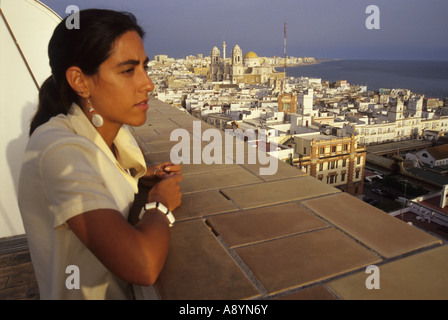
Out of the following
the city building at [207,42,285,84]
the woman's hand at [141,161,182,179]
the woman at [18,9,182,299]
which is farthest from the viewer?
the city building at [207,42,285,84]

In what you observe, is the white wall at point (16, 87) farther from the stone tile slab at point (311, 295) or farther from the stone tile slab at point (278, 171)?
the stone tile slab at point (311, 295)

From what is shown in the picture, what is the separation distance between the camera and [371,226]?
46.9 inches

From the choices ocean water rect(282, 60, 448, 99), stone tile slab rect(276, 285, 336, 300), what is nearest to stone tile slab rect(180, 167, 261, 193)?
stone tile slab rect(276, 285, 336, 300)

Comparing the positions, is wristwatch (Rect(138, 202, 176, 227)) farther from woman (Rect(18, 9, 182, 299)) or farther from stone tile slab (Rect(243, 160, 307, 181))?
stone tile slab (Rect(243, 160, 307, 181))

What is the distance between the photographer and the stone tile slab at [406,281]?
0.85 metres

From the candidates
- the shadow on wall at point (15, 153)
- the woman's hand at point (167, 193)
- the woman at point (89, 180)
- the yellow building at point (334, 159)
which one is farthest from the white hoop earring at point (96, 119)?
the yellow building at point (334, 159)

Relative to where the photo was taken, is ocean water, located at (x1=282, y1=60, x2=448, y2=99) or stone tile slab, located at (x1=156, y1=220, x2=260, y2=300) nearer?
stone tile slab, located at (x1=156, y1=220, x2=260, y2=300)

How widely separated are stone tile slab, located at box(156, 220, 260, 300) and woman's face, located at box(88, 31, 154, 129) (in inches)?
17.7

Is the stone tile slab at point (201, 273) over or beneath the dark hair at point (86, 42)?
beneath

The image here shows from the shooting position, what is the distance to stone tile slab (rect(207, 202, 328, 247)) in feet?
3.77

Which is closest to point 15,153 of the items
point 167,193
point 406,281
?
point 167,193

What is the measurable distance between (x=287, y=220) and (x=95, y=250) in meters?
0.68

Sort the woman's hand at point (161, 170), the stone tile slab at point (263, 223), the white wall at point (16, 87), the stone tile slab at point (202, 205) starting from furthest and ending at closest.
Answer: the white wall at point (16, 87)
the woman's hand at point (161, 170)
the stone tile slab at point (202, 205)
the stone tile slab at point (263, 223)
